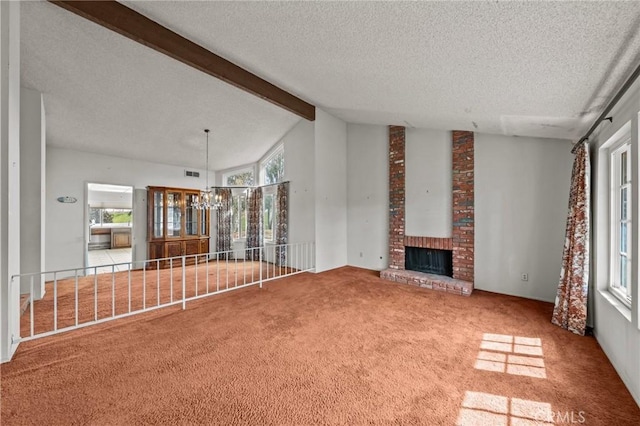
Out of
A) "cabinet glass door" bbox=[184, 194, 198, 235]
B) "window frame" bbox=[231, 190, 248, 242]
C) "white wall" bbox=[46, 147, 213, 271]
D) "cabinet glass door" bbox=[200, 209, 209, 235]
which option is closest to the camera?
"white wall" bbox=[46, 147, 213, 271]

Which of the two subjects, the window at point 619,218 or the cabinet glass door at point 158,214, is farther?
the cabinet glass door at point 158,214

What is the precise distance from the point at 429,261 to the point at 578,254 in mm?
2571

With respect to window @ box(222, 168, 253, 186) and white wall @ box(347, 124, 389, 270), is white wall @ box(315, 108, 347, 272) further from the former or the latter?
window @ box(222, 168, 253, 186)

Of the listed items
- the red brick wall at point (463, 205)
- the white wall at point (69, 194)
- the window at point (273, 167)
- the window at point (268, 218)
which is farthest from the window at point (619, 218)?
the white wall at point (69, 194)

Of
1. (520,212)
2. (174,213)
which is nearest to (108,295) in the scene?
(174,213)

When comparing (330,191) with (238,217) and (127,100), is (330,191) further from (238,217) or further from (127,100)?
(127,100)

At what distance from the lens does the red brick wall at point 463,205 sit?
4727 mm

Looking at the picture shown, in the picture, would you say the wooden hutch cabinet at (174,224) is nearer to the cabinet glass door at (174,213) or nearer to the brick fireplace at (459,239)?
the cabinet glass door at (174,213)

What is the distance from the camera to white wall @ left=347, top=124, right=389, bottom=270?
5992mm

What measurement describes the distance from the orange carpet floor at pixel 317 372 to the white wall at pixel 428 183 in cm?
206

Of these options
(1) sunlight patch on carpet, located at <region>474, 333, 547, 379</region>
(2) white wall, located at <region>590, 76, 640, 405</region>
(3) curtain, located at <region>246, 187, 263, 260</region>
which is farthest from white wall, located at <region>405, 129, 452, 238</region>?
(3) curtain, located at <region>246, 187, 263, 260</region>

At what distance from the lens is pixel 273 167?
7.50m

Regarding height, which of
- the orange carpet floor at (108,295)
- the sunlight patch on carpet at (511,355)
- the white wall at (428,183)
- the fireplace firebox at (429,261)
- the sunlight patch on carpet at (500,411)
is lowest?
the orange carpet floor at (108,295)

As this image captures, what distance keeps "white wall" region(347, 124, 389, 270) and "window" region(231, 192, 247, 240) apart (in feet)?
11.3
